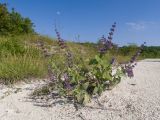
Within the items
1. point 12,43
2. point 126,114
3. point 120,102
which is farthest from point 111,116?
point 12,43

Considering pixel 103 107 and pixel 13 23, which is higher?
pixel 13 23

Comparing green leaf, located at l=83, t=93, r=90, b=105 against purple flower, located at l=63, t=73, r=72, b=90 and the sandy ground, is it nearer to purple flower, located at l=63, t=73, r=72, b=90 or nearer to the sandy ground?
the sandy ground

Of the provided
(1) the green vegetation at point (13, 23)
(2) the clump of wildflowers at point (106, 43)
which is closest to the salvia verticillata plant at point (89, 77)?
(2) the clump of wildflowers at point (106, 43)

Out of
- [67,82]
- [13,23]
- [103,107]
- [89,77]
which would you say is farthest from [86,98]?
[13,23]

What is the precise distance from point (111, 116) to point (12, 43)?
5667 millimetres

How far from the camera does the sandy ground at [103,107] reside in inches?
156

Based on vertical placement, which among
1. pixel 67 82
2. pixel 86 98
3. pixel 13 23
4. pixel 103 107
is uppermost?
pixel 13 23

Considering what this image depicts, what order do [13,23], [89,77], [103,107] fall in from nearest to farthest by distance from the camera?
[103,107]
[89,77]
[13,23]

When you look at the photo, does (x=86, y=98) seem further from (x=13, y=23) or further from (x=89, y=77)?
(x=13, y=23)

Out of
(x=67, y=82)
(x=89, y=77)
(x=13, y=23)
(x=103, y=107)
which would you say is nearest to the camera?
(x=103, y=107)

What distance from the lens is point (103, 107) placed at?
4207 millimetres

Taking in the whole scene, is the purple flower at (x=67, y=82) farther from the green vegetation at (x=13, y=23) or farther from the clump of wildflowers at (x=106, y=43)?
the green vegetation at (x=13, y=23)

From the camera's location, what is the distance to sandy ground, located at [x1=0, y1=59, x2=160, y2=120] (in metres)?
3.96

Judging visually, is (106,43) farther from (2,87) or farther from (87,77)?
(2,87)
